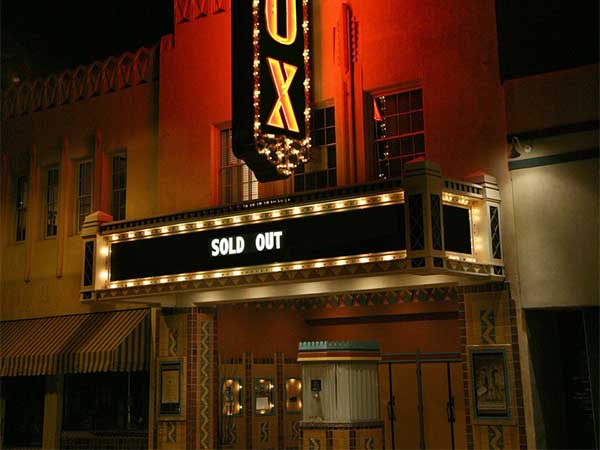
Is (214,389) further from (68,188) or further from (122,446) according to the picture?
(68,188)

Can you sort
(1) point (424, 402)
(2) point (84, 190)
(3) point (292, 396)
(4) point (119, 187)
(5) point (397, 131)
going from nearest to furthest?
(5) point (397, 131) → (1) point (424, 402) → (3) point (292, 396) → (4) point (119, 187) → (2) point (84, 190)

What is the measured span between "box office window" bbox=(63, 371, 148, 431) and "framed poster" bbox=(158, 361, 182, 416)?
4.10 ft

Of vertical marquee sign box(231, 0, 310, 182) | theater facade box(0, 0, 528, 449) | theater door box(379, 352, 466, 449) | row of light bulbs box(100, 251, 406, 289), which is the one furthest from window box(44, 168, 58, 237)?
theater door box(379, 352, 466, 449)

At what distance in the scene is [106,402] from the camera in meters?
21.0

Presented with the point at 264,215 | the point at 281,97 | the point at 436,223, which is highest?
the point at 281,97

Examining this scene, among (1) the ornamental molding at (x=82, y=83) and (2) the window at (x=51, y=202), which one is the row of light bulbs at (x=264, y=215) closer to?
(1) the ornamental molding at (x=82, y=83)

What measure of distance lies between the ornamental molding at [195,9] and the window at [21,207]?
709 centimetres

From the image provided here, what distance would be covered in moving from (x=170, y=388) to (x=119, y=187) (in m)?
5.74

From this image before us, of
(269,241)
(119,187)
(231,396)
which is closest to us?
(269,241)

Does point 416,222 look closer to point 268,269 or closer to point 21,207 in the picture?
point 268,269

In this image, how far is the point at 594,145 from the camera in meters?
14.4

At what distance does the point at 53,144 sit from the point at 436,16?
1180cm

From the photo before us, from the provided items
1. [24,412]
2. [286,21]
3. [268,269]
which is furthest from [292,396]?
[286,21]

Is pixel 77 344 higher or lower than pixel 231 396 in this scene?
higher
